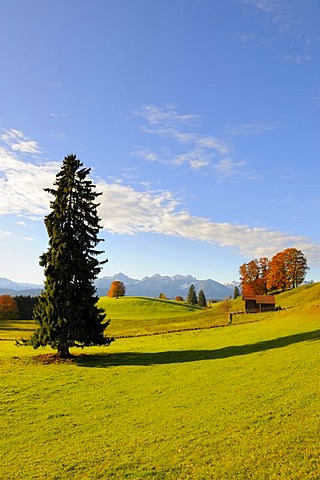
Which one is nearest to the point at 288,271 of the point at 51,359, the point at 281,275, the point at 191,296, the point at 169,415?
the point at 281,275

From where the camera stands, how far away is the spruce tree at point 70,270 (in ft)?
113

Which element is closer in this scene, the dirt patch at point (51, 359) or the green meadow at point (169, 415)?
the green meadow at point (169, 415)

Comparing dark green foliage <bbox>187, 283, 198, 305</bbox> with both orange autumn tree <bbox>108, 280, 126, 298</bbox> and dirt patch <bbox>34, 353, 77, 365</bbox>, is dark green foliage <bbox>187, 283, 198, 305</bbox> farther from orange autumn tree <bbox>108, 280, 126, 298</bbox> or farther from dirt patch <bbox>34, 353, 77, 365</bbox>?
dirt patch <bbox>34, 353, 77, 365</bbox>

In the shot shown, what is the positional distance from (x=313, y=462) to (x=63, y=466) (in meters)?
8.56

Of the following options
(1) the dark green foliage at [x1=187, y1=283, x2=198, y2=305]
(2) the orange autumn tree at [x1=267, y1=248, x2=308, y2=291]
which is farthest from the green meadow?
(1) the dark green foliage at [x1=187, y1=283, x2=198, y2=305]

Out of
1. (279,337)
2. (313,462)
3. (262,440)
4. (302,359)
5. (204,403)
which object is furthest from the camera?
(279,337)

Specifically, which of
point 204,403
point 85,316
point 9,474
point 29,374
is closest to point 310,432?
point 204,403

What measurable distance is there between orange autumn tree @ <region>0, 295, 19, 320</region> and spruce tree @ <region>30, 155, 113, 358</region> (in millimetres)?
91429

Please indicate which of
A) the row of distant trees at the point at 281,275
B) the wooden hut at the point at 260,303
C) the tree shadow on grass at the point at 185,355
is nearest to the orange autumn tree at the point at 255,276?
the row of distant trees at the point at 281,275

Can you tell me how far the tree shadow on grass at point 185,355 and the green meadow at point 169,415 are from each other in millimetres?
114

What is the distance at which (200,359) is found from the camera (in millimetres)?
30375

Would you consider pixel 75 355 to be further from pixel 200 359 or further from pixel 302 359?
pixel 302 359

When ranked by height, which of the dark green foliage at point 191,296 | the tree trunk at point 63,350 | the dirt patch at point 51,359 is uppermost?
the dark green foliage at point 191,296

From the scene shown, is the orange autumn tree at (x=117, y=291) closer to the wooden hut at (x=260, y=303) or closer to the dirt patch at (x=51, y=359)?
the wooden hut at (x=260, y=303)
